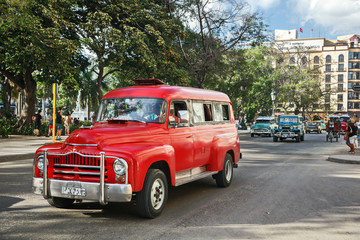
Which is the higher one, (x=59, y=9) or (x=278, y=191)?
(x=59, y=9)

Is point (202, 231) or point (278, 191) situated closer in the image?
point (202, 231)

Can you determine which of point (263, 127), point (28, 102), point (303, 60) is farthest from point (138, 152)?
point (303, 60)

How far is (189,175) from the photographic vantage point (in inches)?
287

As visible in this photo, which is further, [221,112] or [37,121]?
[37,121]

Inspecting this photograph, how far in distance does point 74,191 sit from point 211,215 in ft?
7.39

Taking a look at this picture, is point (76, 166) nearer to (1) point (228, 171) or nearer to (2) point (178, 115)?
(2) point (178, 115)

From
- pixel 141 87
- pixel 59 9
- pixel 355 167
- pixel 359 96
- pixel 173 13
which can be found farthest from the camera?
pixel 359 96

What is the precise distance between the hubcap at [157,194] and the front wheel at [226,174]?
284cm

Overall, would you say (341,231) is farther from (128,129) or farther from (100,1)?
(100,1)

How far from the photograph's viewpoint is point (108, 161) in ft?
17.6

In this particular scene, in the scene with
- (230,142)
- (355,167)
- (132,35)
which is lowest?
(355,167)

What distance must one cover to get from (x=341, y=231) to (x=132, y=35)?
19.0 metres

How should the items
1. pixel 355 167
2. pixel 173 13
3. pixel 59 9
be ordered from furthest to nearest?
pixel 173 13 < pixel 59 9 < pixel 355 167

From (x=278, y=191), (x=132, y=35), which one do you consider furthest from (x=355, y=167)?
(x=132, y=35)
